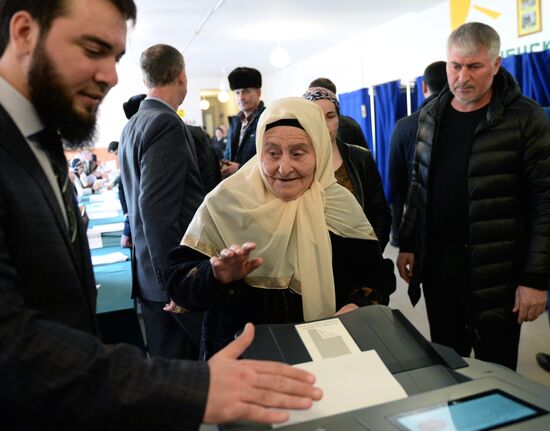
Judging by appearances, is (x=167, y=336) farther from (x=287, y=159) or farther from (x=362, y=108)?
(x=362, y=108)

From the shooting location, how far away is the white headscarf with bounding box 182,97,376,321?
128cm

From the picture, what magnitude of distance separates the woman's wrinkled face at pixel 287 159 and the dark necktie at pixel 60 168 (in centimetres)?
63

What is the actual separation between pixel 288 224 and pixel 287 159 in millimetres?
183

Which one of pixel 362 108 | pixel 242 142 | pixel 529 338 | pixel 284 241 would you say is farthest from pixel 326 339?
pixel 362 108

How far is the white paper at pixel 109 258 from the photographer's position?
265cm

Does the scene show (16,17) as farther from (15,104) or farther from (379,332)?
(379,332)

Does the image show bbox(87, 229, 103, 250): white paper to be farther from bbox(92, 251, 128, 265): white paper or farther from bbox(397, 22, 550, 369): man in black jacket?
bbox(397, 22, 550, 369): man in black jacket

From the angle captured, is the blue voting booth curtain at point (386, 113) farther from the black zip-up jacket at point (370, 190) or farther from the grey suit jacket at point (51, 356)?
the grey suit jacket at point (51, 356)

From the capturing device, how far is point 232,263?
1077mm

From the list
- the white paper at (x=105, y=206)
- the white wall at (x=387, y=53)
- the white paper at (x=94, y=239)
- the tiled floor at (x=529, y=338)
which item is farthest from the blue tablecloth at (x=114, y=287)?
the white paper at (x=105, y=206)

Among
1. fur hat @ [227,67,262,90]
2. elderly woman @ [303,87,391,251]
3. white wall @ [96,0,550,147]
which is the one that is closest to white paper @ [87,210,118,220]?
white wall @ [96,0,550,147]

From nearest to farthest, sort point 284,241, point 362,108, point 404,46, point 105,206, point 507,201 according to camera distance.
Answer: point 284,241 < point 507,201 < point 105,206 < point 362,108 < point 404,46

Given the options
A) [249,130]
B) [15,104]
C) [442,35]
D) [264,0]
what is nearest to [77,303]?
[15,104]

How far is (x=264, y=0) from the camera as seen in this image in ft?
18.5
